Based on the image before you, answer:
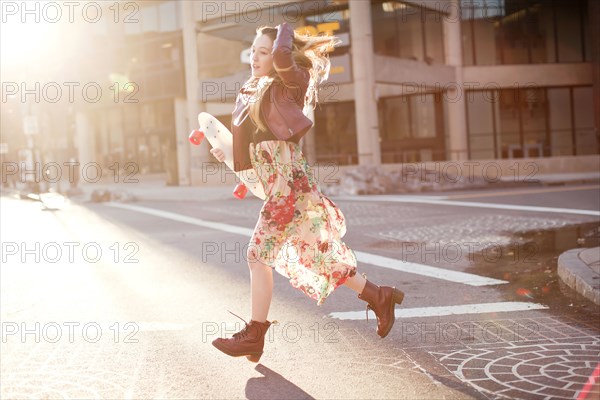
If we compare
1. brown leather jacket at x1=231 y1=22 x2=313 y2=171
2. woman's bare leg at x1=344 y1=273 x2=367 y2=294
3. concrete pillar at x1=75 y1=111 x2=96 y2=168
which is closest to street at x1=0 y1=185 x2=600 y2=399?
woman's bare leg at x1=344 y1=273 x2=367 y2=294

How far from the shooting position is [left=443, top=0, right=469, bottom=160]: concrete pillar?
34.8 metres

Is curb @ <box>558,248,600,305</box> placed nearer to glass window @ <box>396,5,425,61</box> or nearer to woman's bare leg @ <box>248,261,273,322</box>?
woman's bare leg @ <box>248,261,273,322</box>

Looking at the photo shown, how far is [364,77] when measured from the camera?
30.5m

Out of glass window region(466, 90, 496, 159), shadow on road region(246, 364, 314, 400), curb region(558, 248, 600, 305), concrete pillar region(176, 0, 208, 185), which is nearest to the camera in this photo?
shadow on road region(246, 364, 314, 400)

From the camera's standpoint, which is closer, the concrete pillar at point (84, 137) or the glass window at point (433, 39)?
the glass window at point (433, 39)

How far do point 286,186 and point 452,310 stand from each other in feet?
11.5

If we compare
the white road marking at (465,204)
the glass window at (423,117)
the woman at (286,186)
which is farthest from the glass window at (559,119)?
the woman at (286,186)

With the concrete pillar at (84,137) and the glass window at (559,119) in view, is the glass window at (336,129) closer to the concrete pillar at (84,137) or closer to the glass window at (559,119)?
the glass window at (559,119)

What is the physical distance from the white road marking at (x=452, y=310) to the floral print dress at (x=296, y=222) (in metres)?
2.86

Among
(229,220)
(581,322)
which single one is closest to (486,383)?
(581,322)

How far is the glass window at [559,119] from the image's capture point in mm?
37188

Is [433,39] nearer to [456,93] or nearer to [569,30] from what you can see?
[456,93]

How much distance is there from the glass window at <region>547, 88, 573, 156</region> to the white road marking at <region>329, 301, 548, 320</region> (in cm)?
3250

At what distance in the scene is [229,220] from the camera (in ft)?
52.1
